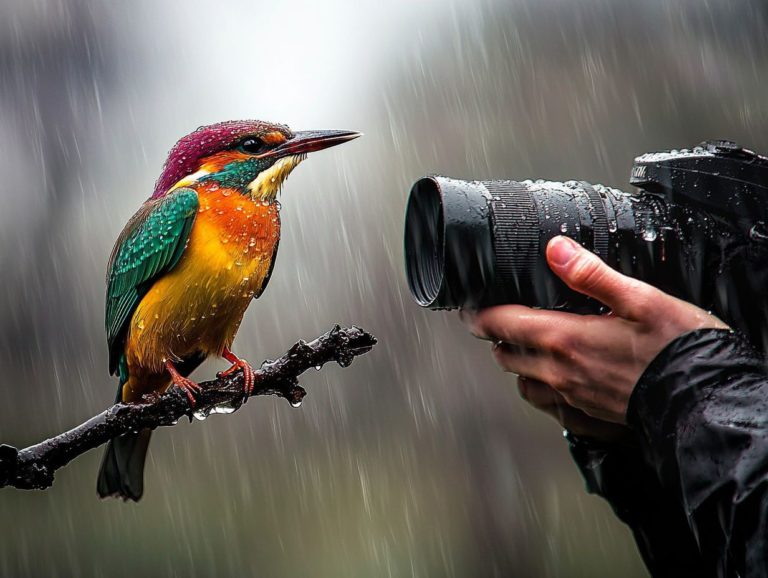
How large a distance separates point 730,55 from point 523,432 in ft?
6.25

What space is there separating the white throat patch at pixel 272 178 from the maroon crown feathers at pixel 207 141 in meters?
0.04

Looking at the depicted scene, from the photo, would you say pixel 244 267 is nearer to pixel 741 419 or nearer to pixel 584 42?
pixel 741 419

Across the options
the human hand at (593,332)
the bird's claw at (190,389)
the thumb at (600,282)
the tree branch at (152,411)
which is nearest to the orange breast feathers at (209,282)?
the bird's claw at (190,389)

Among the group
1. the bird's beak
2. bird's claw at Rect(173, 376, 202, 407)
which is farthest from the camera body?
bird's claw at Rect(173, 376, 202, 407)

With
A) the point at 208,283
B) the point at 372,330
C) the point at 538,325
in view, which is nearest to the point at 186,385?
the point at 208,283

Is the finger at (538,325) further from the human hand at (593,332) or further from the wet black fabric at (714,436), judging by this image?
the wet black fabric at (714,436)

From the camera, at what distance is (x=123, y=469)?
1310mm

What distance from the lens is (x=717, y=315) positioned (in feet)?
4.37

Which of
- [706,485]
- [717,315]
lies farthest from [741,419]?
[717,315]

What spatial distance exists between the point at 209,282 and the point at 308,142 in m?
0.26

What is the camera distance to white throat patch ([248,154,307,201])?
133 centimetres

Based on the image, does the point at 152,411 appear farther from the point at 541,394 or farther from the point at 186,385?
the point at 541,394

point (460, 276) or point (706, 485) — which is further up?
point (460, 276)

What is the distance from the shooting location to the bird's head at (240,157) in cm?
133
